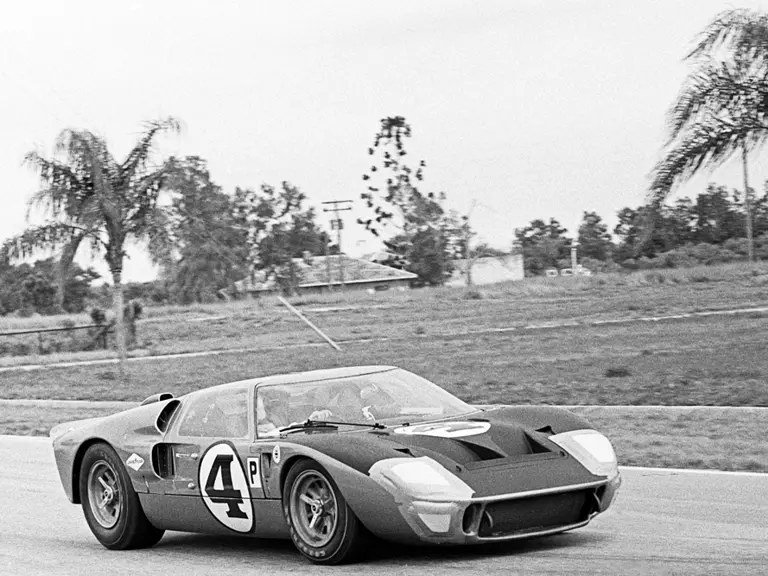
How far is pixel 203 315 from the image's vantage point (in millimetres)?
54656

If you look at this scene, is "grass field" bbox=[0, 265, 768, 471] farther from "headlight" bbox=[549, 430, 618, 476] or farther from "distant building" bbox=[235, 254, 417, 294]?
"distant building" bbox=[235, 254, 417, 294]

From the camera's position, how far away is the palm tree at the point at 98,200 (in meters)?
27.5

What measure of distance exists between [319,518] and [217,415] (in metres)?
1.36

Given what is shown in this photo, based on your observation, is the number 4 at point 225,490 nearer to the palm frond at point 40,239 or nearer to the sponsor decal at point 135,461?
the sponsor decal at point 135,461

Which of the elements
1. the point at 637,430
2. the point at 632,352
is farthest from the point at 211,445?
the point at 632,352

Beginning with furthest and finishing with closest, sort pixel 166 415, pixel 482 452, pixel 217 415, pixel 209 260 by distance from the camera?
pixel 209 260 < pixel 166 415 < pixel 217 415 < pixel 482 452

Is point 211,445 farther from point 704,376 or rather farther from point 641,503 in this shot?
point 704,376

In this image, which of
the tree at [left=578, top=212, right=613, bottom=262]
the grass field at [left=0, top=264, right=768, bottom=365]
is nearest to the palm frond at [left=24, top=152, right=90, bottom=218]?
the grass field at [left=0, top=264, right=768, bottom=365]

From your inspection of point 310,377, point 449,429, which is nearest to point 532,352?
point 310,377

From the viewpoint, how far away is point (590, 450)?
730 centimetres

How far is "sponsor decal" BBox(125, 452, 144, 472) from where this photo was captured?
329 inches

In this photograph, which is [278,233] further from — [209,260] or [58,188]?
[58,188]

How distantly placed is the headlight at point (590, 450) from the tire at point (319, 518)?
4.30ft

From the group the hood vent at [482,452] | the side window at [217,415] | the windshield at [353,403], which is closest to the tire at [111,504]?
the side window at [217,415]
